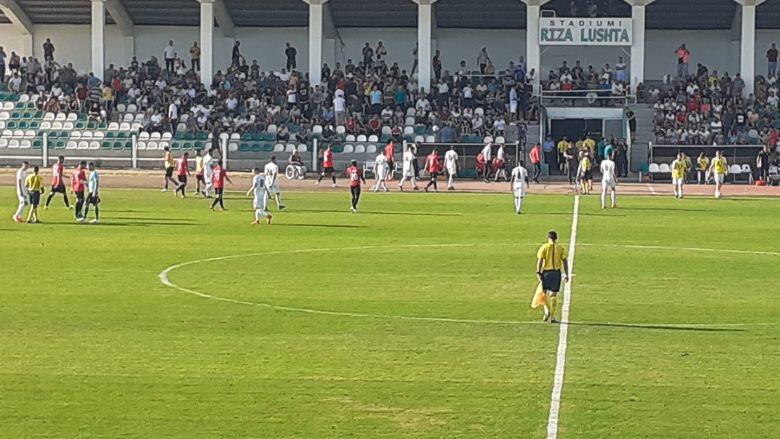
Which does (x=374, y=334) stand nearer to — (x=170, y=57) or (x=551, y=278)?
(x=551, y=278)

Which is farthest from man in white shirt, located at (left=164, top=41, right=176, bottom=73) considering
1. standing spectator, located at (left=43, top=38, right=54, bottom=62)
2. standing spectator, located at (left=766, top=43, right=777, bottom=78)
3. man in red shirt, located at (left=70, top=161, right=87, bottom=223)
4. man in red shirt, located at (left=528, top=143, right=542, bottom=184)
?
man in red shirt, located at (left=70, top=161, right=87, bottom=223)

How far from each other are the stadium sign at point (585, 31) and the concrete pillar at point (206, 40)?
50.2 feet

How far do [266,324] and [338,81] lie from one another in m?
44.1

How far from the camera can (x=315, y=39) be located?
63.7 m

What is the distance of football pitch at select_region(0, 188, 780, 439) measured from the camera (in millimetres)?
14312

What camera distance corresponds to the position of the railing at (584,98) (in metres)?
61.2

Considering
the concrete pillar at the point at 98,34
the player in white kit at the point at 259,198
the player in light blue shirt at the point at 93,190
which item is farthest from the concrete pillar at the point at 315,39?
the player in light blue shirt at the point at 93,190

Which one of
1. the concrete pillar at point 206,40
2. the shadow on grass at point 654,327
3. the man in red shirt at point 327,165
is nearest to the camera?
the shadow on grass at point 654,327

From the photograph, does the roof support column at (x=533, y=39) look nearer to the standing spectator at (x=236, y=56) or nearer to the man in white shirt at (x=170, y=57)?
the standing spectator at (x=236, y=56)

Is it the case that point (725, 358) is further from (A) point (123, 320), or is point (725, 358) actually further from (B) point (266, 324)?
(A) point (123, 320)

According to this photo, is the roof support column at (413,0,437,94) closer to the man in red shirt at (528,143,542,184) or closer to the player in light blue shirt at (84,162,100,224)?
the man in red shirt at (528,143,542,184)

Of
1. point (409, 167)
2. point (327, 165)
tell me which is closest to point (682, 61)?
point (409, 167)

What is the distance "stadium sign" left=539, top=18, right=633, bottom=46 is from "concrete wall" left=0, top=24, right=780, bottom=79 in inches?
132

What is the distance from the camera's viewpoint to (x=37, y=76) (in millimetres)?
65688
